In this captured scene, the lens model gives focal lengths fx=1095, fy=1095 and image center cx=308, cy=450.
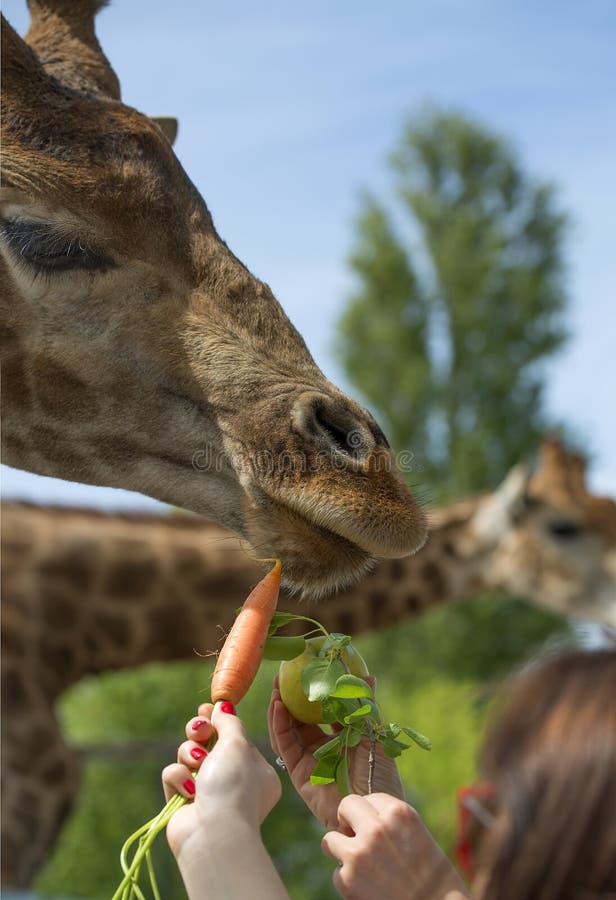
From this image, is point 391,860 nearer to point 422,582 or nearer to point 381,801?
point 381,801

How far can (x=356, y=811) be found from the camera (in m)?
1.21

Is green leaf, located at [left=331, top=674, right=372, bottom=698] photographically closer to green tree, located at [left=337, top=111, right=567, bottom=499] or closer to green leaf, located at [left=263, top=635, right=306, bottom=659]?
green leaf, located at [left=263, top=635, right=306, bottom=659]

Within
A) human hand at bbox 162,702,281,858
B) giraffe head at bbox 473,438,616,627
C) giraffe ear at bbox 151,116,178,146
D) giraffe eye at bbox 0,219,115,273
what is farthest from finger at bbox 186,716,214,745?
giraffe head at bbox 473,438,616,627

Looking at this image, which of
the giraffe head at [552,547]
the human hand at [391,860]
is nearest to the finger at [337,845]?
the human hand at [391,860]

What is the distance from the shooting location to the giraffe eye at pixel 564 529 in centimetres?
680

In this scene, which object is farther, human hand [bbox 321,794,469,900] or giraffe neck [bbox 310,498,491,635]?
giraffe neck [bbox 310,498,491,635]

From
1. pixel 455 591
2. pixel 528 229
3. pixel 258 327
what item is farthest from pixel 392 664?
pixel 258 327

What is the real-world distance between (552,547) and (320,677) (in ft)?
18.6

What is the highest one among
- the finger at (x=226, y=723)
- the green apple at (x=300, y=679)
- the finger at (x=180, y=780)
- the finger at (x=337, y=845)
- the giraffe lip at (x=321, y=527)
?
the giraffe lip at (x=321, y=527)

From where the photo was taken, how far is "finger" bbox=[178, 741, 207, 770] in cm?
119

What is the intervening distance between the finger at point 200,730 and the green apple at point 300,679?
0.15m

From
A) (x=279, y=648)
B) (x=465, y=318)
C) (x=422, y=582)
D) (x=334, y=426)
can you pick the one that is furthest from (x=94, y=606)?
(x=465, y=318)

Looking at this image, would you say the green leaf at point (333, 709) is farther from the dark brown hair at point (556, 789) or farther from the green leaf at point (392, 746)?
the dark brown hair at point (556, 789)

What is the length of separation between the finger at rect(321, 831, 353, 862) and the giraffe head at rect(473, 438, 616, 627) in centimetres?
541
